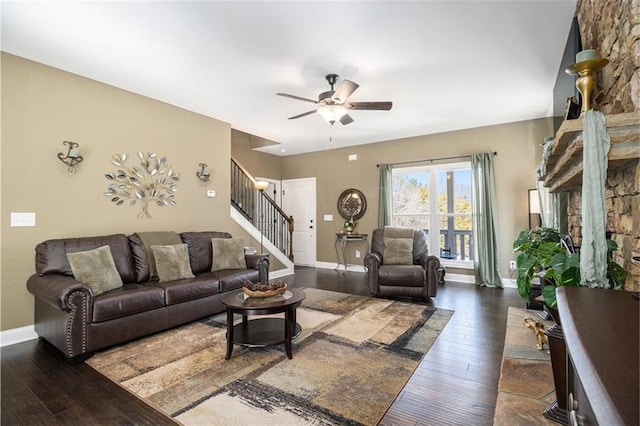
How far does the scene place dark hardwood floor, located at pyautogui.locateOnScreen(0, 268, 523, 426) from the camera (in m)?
1.80

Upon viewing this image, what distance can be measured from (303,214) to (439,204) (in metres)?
3.17

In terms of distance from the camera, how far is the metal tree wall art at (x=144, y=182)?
3.75m

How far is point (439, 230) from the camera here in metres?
5.80

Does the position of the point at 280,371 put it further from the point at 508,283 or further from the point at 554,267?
the point at 508,283

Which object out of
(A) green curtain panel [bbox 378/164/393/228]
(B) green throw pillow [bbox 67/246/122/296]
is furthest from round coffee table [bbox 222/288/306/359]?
(A) green curtain panel [bbox 378/164/393/228]

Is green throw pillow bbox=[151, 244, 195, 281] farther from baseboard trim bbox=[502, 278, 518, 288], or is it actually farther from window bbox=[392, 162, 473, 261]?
baseboard trim bbox=[502, 278, 518, 288]

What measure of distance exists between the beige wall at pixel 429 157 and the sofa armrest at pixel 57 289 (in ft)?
16.3

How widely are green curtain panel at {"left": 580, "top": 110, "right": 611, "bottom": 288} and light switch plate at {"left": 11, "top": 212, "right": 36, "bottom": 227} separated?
4.59 meters

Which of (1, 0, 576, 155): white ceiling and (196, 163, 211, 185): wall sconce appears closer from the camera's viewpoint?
(1, 0, 576, 155): white ceiling

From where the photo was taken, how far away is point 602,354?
0.69 m

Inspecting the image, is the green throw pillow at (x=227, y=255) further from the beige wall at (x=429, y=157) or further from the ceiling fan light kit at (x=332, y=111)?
the beige wall at (x=429, y=157)

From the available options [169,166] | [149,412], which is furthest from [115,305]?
[169,166]

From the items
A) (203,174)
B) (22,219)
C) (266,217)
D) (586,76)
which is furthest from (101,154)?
(586,76)

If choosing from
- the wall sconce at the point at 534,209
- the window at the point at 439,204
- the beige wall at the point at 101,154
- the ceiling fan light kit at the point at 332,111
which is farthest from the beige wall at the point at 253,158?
the wall sconce at the point at 534,209
